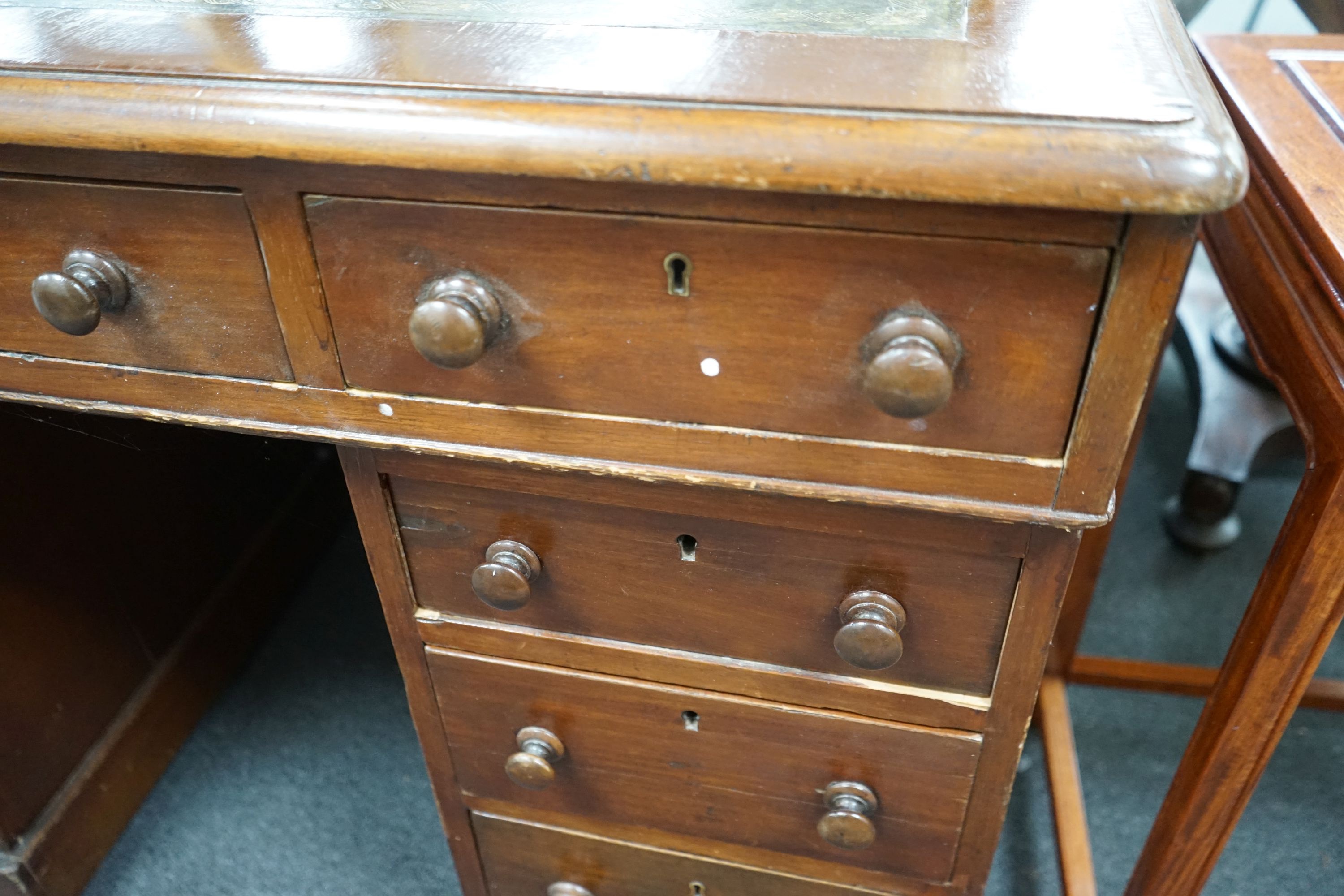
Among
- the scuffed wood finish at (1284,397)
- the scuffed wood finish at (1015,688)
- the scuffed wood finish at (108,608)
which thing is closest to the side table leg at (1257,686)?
the scuffed wood finish at (1284,397)

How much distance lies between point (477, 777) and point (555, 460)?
1.15 ft

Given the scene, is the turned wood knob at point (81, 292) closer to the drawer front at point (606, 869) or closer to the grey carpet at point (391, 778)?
the drawer front at point (606, 869)

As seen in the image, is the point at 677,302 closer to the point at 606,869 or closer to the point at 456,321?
Result: the point at 456,321

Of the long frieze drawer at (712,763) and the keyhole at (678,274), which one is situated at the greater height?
the keyhole at (678,274)

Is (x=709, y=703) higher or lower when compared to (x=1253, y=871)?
higher

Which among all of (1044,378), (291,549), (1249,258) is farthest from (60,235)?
(291,549)

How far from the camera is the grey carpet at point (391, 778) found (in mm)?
987

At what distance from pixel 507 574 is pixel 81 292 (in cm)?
26

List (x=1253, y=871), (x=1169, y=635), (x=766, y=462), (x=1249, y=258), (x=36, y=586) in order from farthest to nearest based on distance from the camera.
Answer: (x=1169, y=635) → (x=1253, y=871) → (x=36, y=586) → (x=1249, y=258) → (x=766, y=462)

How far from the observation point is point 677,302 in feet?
1.43

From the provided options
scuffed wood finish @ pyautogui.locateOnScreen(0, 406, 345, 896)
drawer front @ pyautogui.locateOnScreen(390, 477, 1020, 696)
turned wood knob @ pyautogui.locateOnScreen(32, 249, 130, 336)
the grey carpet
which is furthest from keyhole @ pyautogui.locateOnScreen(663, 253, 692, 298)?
the grey carpet

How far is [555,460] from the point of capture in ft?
1.63

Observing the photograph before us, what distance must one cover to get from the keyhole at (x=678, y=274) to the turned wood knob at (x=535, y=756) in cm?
37

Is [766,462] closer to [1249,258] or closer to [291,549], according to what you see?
[1249,258]
